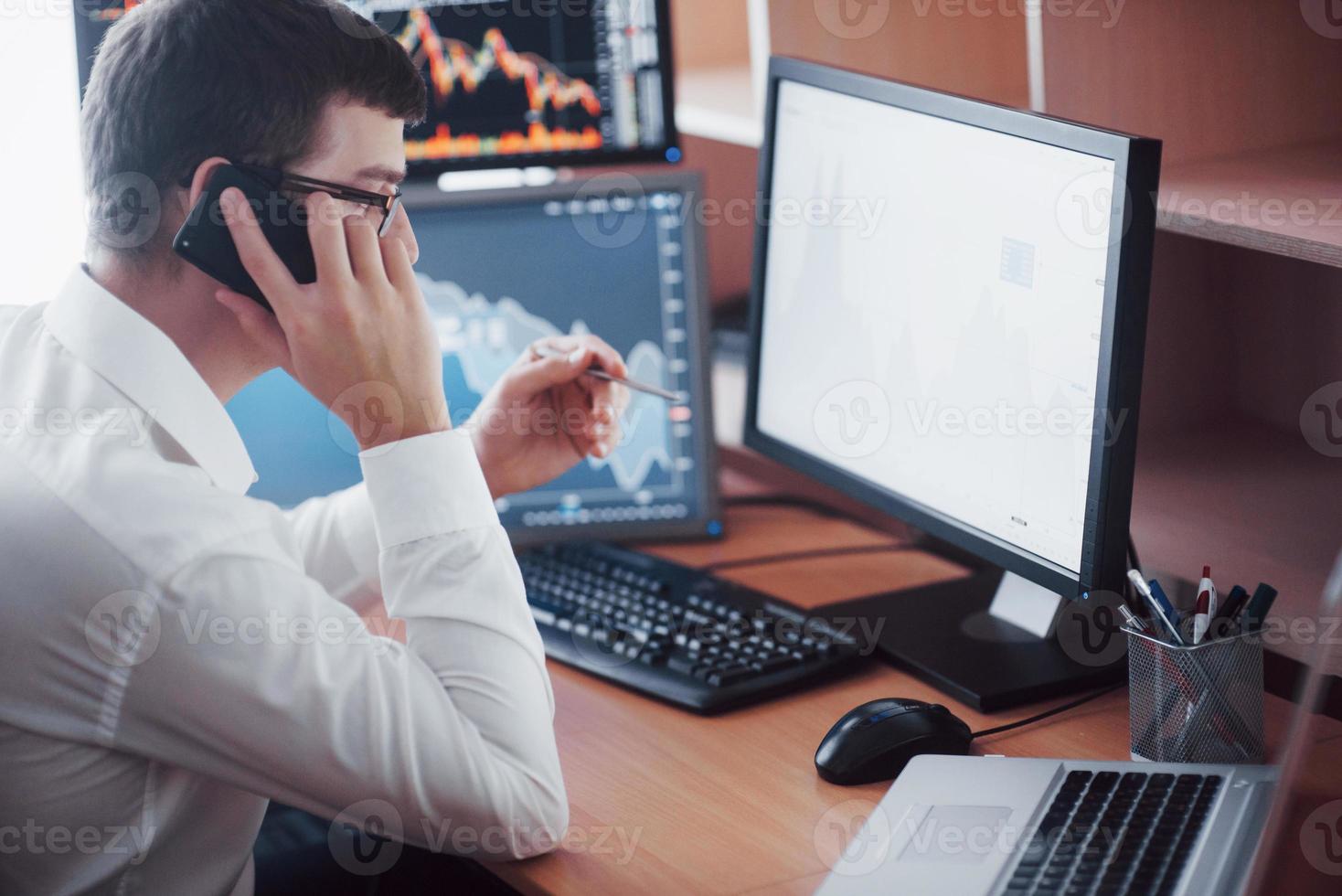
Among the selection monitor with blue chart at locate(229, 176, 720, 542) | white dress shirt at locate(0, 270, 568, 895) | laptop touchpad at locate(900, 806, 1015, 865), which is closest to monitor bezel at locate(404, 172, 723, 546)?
monitor with blue chart at locate(229, 176, 720, 542)

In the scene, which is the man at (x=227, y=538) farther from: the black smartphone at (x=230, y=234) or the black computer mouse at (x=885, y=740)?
the black computer mouse at (x=885, y=740)

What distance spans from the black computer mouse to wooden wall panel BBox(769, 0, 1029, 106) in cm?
77

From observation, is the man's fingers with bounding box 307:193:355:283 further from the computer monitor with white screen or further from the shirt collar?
the computer monitor with white screen

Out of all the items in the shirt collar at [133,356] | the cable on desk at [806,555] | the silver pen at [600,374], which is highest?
the shirt collar at [133,356]

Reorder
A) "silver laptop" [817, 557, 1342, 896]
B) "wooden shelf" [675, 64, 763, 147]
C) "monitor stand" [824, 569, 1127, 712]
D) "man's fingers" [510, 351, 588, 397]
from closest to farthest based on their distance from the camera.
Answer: "silver laptop" [817, 557, 1342, 896] → "monitor stand" [824, 569, 1127, 712] → "man's fingers" [510, 351, 588, 397] → "wooden shelf" [675, 64, 763, 147]

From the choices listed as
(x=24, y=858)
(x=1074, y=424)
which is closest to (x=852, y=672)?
(x=1074, y=424)

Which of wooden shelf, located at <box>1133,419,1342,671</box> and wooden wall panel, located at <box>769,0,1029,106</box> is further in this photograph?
wooden wall panel, located at <box>769,0,1029,106</box>

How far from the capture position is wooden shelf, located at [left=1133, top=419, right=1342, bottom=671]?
1.16 m

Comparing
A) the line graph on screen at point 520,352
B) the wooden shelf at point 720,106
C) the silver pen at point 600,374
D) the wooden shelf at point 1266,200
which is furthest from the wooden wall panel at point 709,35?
the wooden shelf at point 1266,200

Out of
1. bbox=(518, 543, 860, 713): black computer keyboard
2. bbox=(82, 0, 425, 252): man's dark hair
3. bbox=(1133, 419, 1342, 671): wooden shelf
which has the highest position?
bbox=(82, 0, 425, 252): man's dark hair

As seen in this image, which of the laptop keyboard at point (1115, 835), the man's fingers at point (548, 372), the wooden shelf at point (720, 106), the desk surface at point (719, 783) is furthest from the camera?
the wooden shelf at point (720, 106)

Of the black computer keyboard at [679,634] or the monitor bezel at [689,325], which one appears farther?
the monitor bezel at [689,325]

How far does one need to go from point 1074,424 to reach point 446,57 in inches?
35.5

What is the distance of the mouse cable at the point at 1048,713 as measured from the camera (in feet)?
3.59
